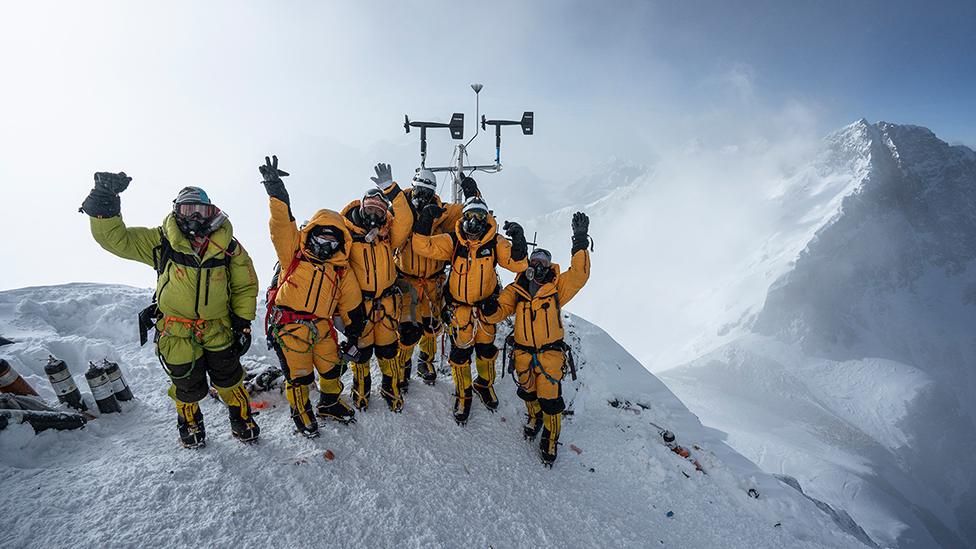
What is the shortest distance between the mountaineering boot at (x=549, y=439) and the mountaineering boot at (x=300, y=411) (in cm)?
279

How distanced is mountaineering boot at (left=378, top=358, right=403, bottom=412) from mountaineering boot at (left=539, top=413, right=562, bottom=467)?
76.1 inches

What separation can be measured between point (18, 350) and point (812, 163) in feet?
499

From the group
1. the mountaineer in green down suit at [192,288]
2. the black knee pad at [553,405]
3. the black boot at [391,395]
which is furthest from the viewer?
the black boot at [391,395]

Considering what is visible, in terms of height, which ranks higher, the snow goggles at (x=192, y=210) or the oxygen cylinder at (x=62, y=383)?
the snow goggles at (x=192, y=210)

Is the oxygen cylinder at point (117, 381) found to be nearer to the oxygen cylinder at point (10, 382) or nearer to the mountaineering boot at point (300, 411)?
the oxygen cylinder at point (10, 382)

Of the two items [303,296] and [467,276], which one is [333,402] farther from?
[467,276]

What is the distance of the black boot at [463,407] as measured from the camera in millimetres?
5469

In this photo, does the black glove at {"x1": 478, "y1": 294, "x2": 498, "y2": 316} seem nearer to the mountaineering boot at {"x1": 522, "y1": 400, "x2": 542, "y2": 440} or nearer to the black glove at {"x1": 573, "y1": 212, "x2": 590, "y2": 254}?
the black glove at {"x1": 573, "y1": 212, "x2": 590, "y2": 254}

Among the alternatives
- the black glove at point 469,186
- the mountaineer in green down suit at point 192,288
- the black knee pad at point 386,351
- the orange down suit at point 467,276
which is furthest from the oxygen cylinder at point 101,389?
the black glove at point 469,186

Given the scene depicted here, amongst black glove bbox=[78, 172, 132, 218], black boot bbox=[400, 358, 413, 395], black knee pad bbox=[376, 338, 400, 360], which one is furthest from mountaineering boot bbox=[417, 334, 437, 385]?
black glove bbox=[78, 172, 132, 218]

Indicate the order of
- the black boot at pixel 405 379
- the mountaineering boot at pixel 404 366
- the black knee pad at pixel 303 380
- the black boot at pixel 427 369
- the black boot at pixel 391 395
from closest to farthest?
the black knee pad at pixel 303 380, the black boot at pixel 391 395, the mountaineering boot at pixel 404 366, the black boot at pixel 405 379, the black boot at pixel 427 369

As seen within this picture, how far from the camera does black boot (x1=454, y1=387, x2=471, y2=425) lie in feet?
17.9

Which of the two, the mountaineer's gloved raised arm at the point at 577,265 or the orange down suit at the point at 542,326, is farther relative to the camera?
the mountaineer's gloved raised arm at the point at 577,265

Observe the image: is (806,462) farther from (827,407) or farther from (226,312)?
(226,312)
